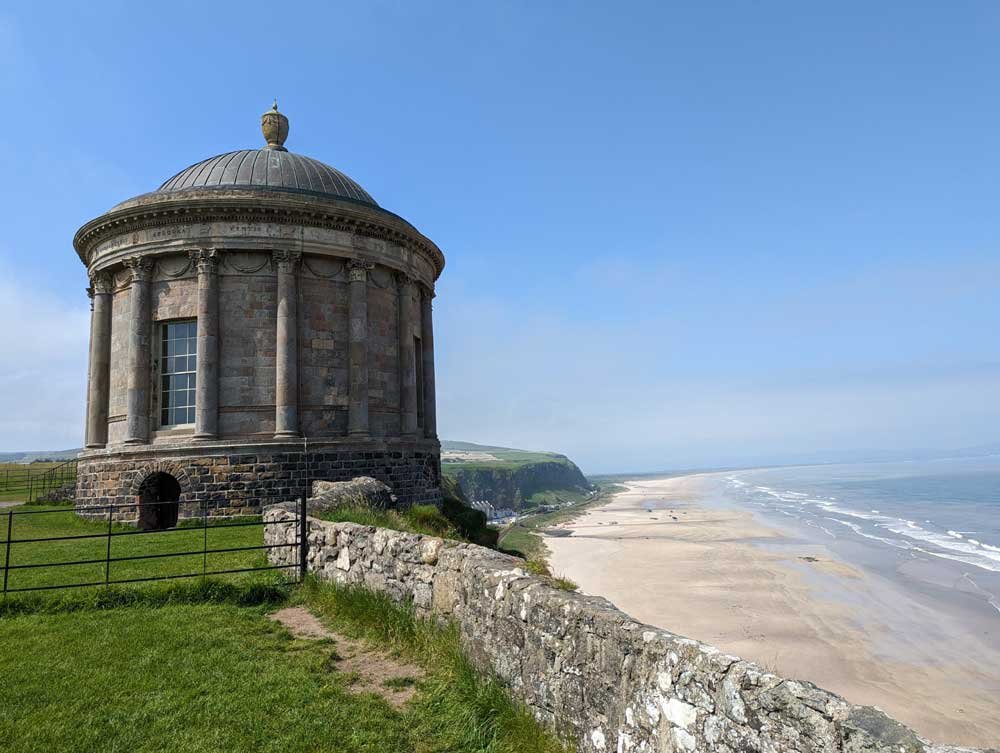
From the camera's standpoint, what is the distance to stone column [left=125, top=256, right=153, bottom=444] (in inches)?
754

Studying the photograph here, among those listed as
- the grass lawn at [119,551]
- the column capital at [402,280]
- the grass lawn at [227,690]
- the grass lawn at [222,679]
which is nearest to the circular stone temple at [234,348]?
the column capital at [402,280]

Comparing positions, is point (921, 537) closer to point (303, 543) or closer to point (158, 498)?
point (303, 543)

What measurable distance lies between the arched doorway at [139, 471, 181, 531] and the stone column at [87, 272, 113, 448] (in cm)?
333

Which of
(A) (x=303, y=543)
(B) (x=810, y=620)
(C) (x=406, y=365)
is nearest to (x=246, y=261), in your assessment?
(C) (x=406, y=365)

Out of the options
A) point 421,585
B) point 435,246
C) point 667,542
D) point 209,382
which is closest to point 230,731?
point 421,585

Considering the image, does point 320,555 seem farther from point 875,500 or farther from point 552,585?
point 875,500

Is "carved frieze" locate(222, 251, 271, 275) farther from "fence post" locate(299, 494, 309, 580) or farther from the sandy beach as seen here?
the sandy beach

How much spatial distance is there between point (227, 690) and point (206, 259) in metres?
15.7

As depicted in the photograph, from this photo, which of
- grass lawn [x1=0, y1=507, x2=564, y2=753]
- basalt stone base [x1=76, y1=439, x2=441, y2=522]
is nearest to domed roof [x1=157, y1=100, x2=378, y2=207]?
basalt stone base [x1=76, y1=439, x2=441, y2=522]

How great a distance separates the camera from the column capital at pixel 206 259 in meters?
19.2

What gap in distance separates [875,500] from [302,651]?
249 ft

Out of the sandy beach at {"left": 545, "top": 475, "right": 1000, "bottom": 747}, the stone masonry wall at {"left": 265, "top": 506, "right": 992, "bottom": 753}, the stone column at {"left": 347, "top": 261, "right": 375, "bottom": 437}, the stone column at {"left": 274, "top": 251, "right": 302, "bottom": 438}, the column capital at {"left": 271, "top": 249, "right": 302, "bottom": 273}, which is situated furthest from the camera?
the stone column at {"left": 347, "top": 261, "right": 375, "bottom": 437}

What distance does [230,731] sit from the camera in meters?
5.54

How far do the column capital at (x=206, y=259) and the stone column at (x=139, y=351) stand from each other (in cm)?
168
